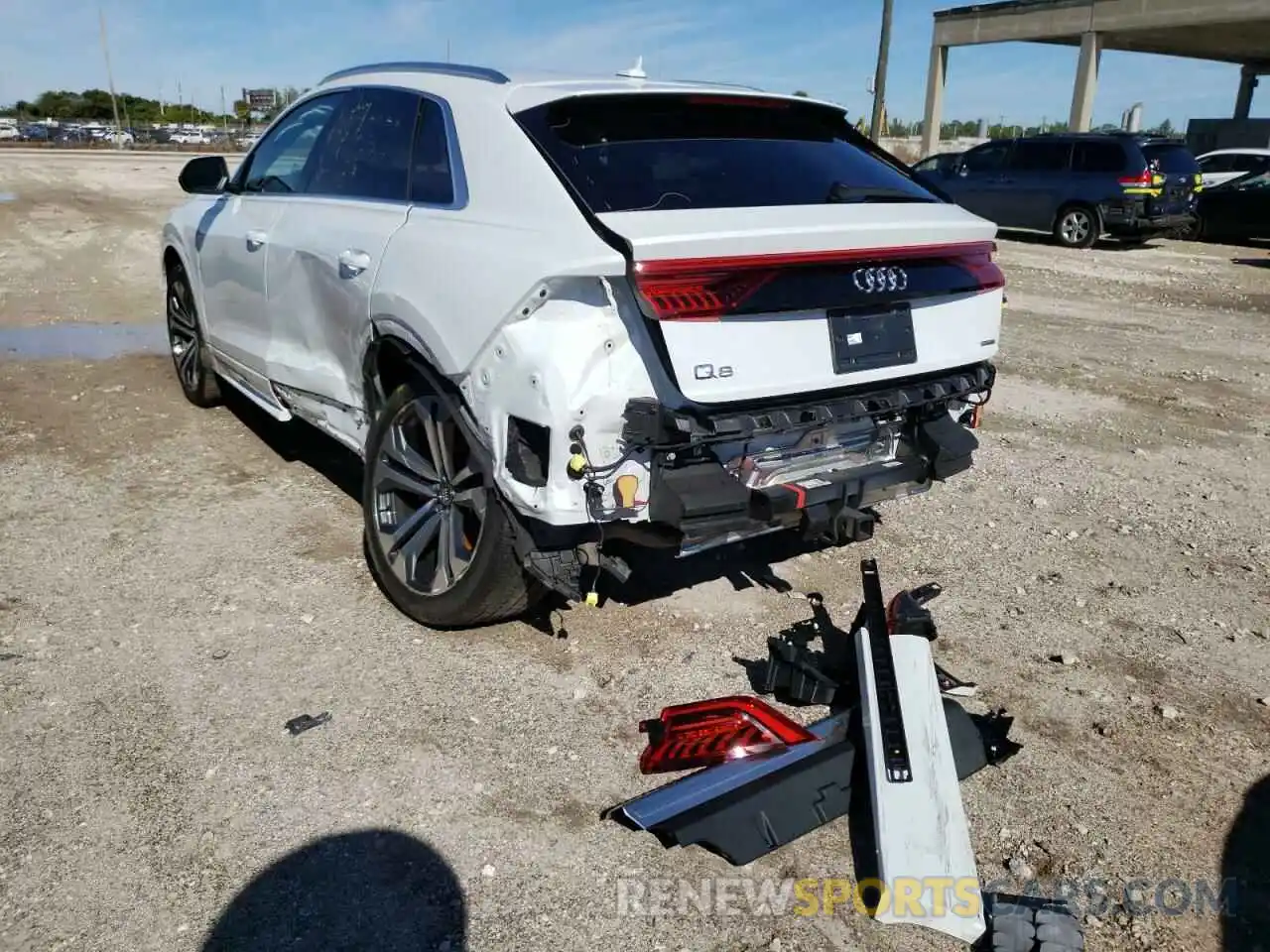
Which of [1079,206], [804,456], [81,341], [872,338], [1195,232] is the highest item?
[872,338]

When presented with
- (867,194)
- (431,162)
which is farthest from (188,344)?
(867,194)

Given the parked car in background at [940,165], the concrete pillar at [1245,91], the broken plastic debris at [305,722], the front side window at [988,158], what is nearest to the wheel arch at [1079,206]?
the front side window at [988,158]

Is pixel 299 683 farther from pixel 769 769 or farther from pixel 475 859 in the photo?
pixel 769 769

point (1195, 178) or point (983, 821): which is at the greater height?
point (1195, 178)

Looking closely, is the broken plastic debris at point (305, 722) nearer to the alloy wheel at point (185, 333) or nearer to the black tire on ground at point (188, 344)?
the black tire on ground at point (188, 344)

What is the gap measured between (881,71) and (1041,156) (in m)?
8.73

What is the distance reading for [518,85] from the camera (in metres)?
3.36

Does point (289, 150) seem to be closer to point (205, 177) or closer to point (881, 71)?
point (205, 177)

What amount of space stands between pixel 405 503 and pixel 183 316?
307 centimetres

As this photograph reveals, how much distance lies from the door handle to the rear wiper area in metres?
1.62

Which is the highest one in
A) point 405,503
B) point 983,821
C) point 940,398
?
point 940,398

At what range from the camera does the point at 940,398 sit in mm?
3430

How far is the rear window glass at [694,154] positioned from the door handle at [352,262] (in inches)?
32.0

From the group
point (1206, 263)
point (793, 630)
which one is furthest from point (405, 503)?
point (1206, 263)
